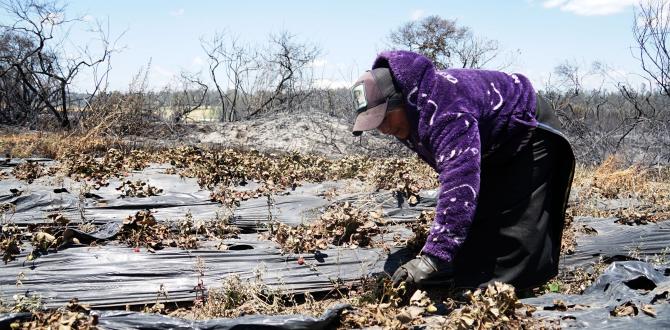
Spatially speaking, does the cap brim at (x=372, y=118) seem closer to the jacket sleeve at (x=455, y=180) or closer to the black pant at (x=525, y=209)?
the jacket sleeve at (x=455, y=180)

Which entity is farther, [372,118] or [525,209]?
[525,209]

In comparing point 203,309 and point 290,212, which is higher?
point 290,212

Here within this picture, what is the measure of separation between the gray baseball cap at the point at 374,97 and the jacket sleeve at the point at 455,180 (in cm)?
32

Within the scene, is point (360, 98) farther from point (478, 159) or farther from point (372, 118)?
point (478, 159)

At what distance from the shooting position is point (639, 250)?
4.13 meters

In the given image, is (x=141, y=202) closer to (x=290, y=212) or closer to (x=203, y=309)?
(x=290, y=212)

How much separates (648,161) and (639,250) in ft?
22.8

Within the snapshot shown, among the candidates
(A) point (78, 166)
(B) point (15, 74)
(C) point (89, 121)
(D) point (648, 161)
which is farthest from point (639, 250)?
(B) point (15, 74)

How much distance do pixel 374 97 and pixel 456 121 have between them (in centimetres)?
46

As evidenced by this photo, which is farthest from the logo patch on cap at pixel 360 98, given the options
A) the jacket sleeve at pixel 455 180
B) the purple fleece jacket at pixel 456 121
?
the jacket sleeve at pixel 455 180

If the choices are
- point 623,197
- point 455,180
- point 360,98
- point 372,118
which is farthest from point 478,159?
point 623,197

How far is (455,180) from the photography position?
8.85 feet

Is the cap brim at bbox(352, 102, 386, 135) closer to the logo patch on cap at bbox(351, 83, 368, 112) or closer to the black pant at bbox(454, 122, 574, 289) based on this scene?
the logo patch on cap at bbox(351, 83, 368, 112)

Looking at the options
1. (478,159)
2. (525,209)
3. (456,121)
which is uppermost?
(456,121)
